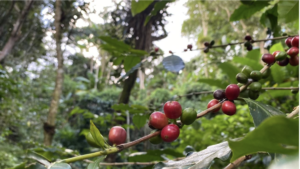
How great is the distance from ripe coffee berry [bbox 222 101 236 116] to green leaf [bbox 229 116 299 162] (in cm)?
11

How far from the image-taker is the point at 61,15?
1619 mm

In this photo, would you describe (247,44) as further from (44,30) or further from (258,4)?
(44,30)

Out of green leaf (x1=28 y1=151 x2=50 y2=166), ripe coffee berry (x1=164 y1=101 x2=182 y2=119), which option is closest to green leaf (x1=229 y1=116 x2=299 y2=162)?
ripe coffee berry (x1=164 y1=101 x2=182 y2=119)

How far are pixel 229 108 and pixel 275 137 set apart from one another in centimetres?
12

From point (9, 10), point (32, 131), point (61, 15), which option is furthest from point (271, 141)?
point (32, 131)

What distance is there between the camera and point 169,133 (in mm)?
247

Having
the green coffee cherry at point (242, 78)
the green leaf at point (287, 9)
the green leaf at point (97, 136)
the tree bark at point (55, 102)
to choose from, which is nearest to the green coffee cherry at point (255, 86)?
the green coffee cherry at point (242, 78)

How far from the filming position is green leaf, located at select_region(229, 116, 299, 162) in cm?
15

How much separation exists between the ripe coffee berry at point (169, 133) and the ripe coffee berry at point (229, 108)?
8cm

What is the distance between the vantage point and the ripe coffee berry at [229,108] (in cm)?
28

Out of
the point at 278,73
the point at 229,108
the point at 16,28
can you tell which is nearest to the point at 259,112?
the point at 229,108

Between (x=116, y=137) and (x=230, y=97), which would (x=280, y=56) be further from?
(x=116, y=137)

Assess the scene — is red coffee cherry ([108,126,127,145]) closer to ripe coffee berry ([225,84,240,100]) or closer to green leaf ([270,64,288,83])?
ripe coffee berry ([225,84,240,100])

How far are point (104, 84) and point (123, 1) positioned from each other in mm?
3610
